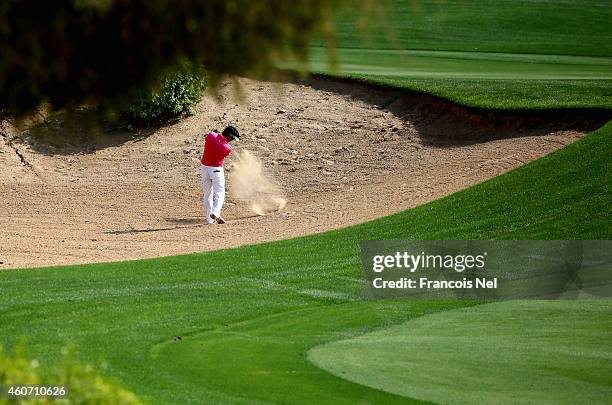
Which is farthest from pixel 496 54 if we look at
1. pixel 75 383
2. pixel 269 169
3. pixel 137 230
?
pixel 75 383

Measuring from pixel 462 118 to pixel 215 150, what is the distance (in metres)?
5.76

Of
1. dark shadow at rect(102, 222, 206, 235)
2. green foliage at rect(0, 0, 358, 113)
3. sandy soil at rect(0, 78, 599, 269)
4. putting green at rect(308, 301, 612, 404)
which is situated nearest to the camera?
green foliage at rect(0, 0, 358, 113)

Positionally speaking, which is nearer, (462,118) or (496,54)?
(462,118)

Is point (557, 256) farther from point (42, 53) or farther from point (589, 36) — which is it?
point (589, 36)

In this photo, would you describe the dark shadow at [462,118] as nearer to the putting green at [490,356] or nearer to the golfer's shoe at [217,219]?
the golfer's shoe at [217,219]

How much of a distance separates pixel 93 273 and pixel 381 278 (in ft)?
11.9

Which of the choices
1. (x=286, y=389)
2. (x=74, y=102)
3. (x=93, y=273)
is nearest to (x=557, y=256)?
(x=93, y=273)

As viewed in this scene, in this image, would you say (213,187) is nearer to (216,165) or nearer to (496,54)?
(216,165)

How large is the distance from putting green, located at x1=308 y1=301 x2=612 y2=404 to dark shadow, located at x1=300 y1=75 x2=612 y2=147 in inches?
396

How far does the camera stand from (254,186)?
882 inches

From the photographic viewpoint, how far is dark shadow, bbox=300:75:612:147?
21422 millimetres

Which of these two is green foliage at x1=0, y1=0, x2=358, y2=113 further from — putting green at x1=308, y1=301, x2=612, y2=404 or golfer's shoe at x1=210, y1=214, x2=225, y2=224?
golfer's shoe at x1=210, y1=214, x2=225, y2=224

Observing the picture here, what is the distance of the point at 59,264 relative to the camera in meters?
16.6

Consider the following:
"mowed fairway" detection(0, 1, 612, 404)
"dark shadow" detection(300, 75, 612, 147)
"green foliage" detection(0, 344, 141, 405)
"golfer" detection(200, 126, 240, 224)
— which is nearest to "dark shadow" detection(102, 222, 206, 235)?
"golfer" detection(200, 126, 240, 224)
